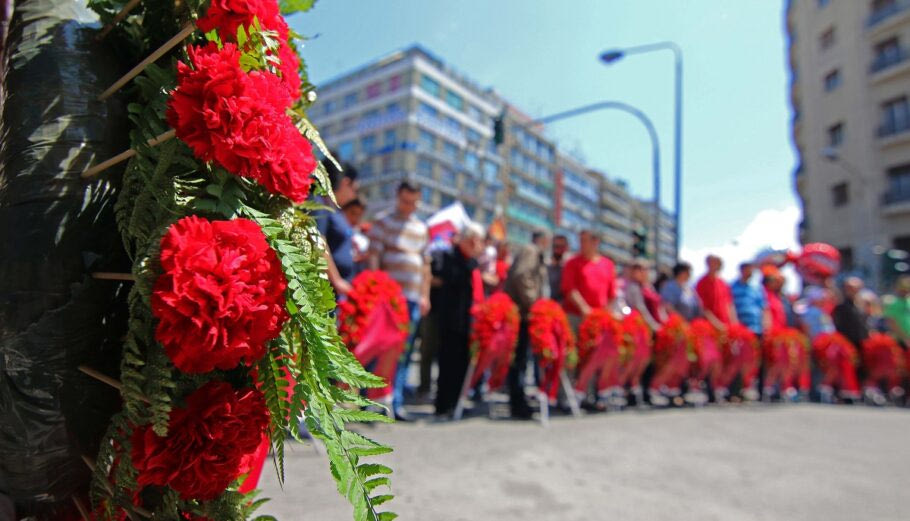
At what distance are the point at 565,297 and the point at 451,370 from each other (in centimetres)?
172

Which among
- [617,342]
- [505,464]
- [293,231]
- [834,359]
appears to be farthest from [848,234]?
[293,231]

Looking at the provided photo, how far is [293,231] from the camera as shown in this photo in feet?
4.17

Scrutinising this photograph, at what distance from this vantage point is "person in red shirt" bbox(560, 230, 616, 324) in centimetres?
631

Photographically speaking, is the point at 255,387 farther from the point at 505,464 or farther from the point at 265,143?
the point at 505,464

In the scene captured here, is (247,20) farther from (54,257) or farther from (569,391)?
(569,391)

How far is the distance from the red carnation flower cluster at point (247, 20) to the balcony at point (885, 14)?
3911 cm

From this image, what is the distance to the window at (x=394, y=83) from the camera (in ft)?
189

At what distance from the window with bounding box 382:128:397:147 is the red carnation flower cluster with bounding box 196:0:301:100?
55993 mm

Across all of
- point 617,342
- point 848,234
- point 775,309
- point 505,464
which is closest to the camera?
point 505,464

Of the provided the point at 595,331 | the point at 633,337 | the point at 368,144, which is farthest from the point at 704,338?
the point at 368,144

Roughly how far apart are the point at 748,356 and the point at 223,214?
850cm

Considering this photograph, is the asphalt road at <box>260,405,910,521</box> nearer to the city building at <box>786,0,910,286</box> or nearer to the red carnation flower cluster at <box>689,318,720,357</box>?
the red carnation flower cluster at <box>689,318,720,357</box>

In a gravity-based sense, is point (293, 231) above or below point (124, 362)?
above

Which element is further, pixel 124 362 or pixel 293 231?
pixel 293 231
